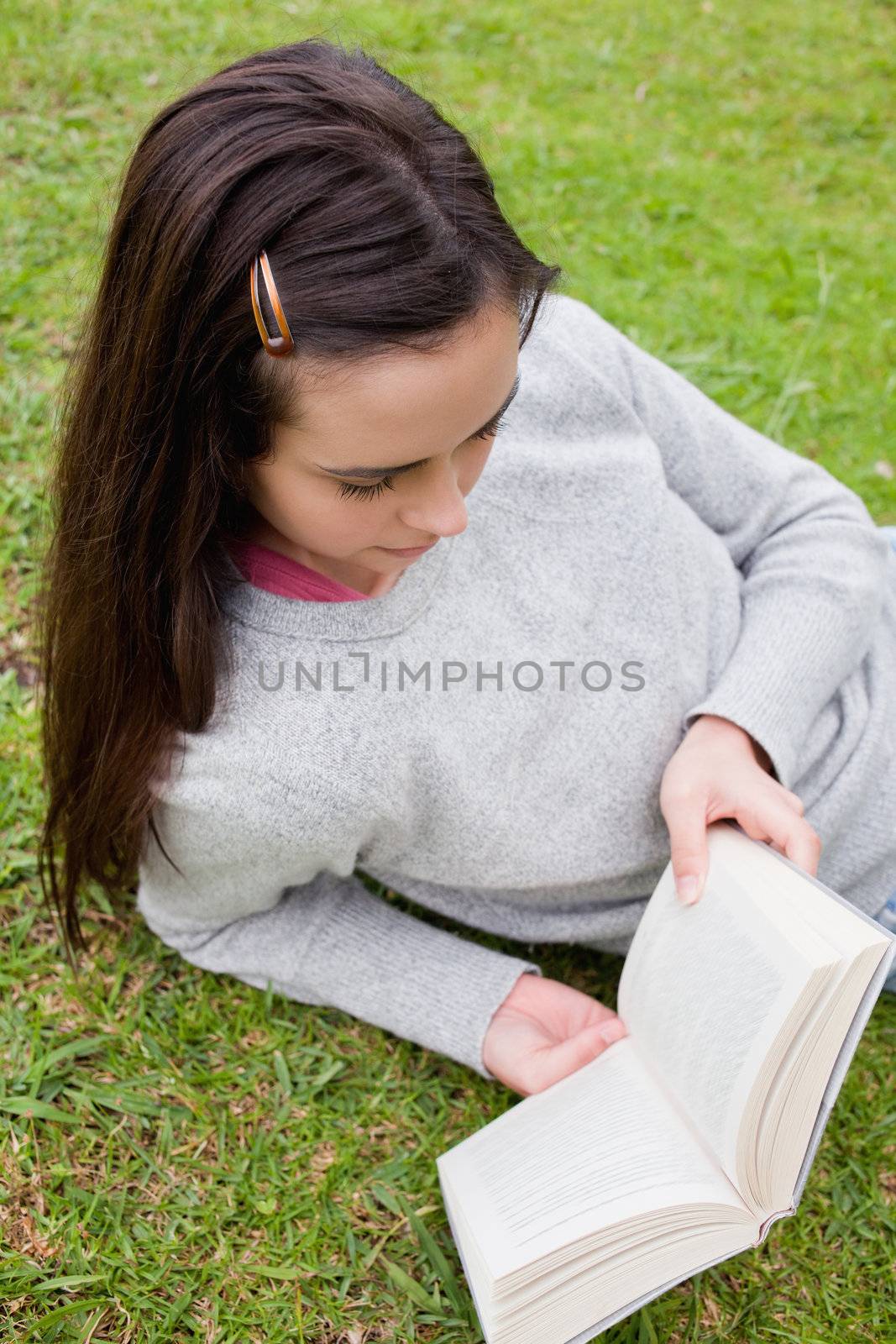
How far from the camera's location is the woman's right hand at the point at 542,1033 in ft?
5.01

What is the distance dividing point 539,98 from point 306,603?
9.01 feet

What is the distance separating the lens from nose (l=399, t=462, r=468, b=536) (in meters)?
1.19

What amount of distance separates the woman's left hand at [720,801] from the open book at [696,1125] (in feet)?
0.08

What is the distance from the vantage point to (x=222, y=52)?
10.9 ft

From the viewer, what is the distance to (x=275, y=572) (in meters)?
1.36

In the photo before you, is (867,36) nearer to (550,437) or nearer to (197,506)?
(550,437)

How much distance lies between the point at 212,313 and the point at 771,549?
0.97 metres

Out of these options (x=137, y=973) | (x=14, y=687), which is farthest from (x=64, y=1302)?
(x=14, y=687)

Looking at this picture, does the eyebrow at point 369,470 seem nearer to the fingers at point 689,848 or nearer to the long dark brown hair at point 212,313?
the long dark brown hair at point 212,313

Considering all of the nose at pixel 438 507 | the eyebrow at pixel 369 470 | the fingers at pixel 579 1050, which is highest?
the eyebrow at pixel 369 470
